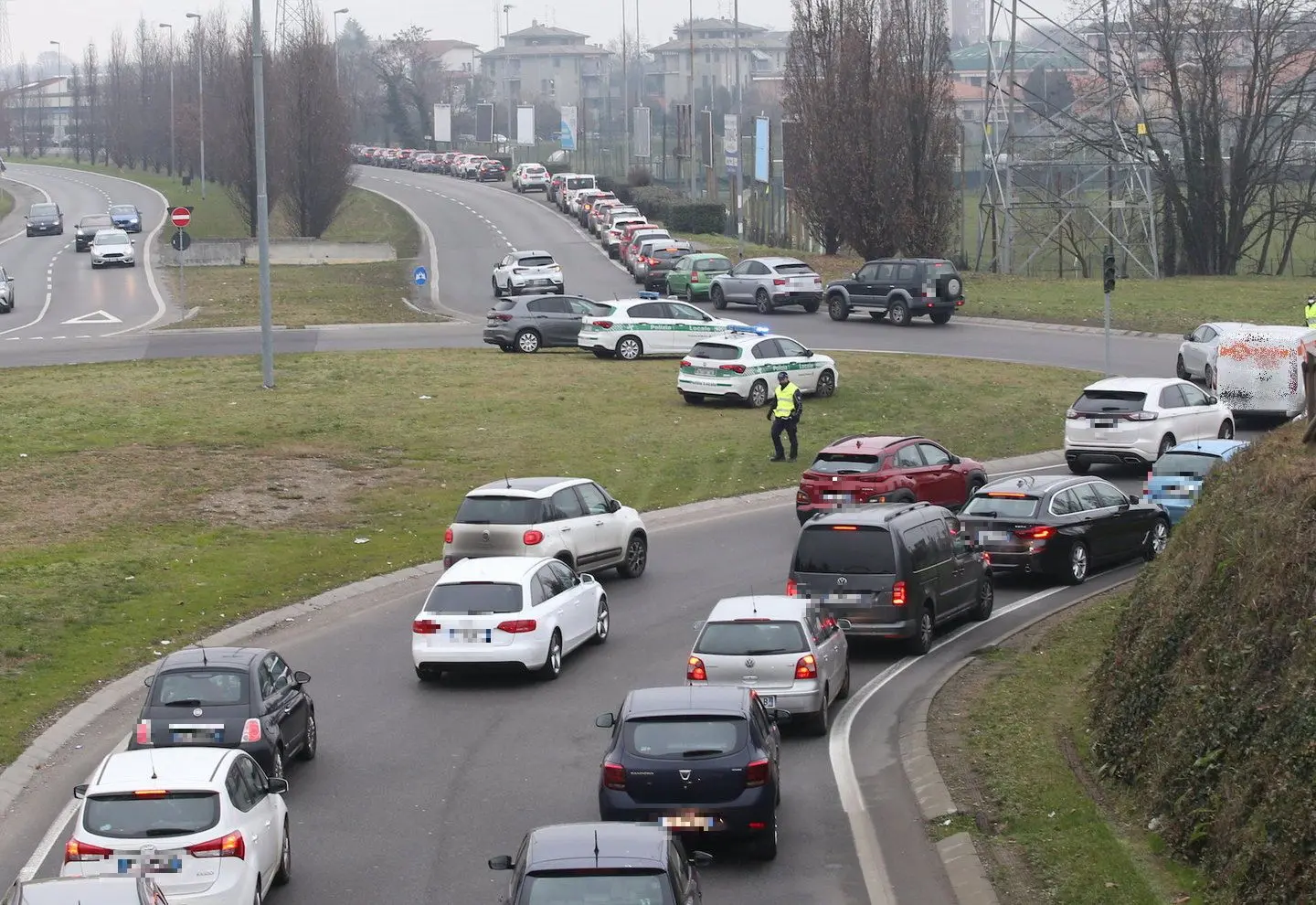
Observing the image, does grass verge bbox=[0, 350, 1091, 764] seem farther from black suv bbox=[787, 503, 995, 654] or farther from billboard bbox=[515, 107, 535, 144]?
billboard bbox=[515, 107, 535, 144]

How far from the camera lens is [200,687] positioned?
556 inches

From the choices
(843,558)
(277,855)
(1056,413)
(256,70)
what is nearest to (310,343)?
(256,70)

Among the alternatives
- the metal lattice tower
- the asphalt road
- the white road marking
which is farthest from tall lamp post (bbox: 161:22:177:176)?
the white road marking

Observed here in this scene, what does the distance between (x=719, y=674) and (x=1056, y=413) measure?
21059 millimetres

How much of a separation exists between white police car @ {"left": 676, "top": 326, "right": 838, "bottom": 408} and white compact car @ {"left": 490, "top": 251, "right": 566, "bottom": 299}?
768 inches

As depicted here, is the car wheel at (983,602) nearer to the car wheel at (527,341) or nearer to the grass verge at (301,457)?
the grass verge at (301,457)

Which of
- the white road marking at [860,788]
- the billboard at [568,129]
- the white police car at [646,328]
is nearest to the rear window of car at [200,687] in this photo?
the white road marking at [860,788]

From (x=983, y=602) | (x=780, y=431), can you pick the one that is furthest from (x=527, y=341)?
(x=983, y=602)

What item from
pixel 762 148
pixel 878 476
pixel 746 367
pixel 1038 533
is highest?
pixel 762 148

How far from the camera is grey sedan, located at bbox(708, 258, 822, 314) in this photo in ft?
168

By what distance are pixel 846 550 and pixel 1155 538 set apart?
7395 millimetres

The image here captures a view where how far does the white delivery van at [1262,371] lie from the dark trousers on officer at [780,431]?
9197 millimetres

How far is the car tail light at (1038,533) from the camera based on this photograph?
73.6 ft

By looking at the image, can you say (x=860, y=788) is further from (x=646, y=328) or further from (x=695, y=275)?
(x=695, y=275)
